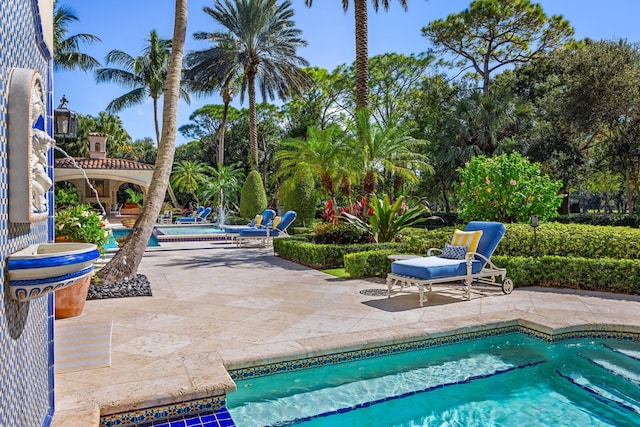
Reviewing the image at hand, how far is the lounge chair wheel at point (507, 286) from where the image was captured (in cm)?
754

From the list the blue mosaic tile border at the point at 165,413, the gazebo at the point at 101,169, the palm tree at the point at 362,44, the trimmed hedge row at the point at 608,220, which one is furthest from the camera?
the gazebo at the point at 101,169

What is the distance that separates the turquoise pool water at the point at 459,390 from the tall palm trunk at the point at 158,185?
4.56 meters

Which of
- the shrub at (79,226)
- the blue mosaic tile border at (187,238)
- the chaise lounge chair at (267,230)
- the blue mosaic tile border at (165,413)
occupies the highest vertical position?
the shrub at (79,226)

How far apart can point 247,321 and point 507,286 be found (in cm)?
434

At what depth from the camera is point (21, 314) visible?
2232mm

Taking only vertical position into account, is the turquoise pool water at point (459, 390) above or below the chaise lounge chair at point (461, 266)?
below

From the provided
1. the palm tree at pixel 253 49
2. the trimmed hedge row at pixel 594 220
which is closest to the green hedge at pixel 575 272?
the trimmed hedge row at pixel 594 220

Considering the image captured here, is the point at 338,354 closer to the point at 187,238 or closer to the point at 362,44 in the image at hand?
the point at 362,44

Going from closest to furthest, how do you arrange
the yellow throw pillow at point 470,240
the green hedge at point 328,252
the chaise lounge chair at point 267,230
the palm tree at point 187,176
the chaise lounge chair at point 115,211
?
the yellow throw pillow at point 470,240
the green hedge at point 328,252
the chaise lounge chair at point 267,230
the chaise lounge chair at point 115,211
the palm tree at point 187,176

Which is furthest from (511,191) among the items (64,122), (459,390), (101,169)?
(101,169)

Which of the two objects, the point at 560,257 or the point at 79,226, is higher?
the point at 79,226

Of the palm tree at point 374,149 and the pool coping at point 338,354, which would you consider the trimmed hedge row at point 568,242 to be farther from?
the palm tree at point 374,149

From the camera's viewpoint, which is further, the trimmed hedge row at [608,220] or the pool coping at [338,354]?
the trimmed hedge row at [608,220]

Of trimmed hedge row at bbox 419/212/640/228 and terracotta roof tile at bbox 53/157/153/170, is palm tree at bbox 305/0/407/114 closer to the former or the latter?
trimmed hedge row at bbox 419/212/640/228
